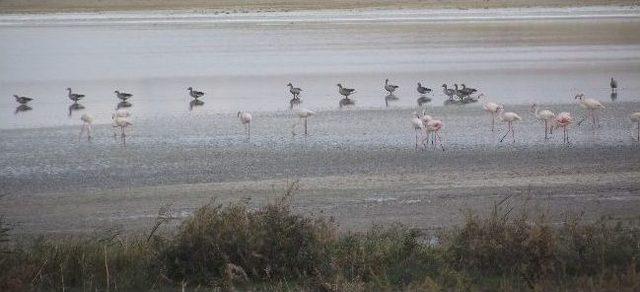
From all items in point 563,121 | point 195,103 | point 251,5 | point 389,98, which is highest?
point 251,5

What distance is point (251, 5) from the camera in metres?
92.0

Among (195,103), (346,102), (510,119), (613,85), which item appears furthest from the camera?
(613,85)

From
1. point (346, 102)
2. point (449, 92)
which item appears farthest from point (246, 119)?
point (449, 92)

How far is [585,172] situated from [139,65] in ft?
75.7

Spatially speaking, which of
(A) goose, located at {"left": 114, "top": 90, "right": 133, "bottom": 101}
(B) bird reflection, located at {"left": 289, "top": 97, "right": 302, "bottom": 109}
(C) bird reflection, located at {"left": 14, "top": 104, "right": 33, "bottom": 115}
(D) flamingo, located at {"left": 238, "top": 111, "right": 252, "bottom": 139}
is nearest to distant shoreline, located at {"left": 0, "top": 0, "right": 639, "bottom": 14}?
(A) goose, located at {"left": 114, "top": 90, "right": 133, "bottom": 101}

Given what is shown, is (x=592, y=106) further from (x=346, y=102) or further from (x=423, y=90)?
(x=346, y=102)

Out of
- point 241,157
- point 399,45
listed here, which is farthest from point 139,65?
point 241,157

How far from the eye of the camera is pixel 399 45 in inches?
1618

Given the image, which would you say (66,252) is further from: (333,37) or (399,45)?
(333,37)

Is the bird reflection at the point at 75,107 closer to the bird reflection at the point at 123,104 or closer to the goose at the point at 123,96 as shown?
the bird reflection at the point at 123,104

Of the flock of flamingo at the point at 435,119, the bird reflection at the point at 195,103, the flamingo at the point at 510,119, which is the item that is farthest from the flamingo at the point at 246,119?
the flamingo at the point at 510,119

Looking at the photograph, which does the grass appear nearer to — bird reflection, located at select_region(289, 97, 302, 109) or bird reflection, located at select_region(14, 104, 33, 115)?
bird reflection, located at select_region(289, 97, 302, 109)

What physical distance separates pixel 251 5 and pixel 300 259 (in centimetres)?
8428

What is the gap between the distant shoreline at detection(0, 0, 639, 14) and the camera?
268ft
